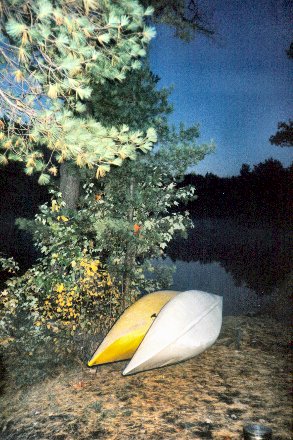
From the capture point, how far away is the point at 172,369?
5289 millimetres

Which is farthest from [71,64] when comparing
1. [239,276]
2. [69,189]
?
[239,276]

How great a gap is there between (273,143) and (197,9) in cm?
1166

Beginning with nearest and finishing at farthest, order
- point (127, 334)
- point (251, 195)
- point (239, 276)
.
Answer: point (127, 334) → point (239, 276) → point (251, 195)

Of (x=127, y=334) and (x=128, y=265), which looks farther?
(x=128, y=265)

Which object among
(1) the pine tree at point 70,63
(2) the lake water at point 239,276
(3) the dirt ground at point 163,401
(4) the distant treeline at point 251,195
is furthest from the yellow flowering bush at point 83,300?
(4) the distant treeline at point 251,195

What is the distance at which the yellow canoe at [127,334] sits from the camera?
5094 millimetres

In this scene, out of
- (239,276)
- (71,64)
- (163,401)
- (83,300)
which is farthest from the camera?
(239,276)

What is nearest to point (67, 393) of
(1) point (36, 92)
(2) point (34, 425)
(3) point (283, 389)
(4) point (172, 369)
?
(2) point (34, 425)

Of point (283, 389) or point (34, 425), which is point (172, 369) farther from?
point (34, 425)

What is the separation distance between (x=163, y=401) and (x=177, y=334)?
2.79 feet

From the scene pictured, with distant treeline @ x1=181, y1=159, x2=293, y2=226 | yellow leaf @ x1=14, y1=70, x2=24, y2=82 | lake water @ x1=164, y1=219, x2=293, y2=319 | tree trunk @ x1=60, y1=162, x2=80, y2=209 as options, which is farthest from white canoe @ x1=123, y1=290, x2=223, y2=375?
distant treeline @ x1=181, y1=159, x2=293, y2=226

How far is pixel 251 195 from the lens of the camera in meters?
65.2

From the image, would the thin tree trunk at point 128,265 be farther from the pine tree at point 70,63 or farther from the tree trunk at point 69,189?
the pine tree at point 70,63

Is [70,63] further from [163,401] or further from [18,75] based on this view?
[163,401]
